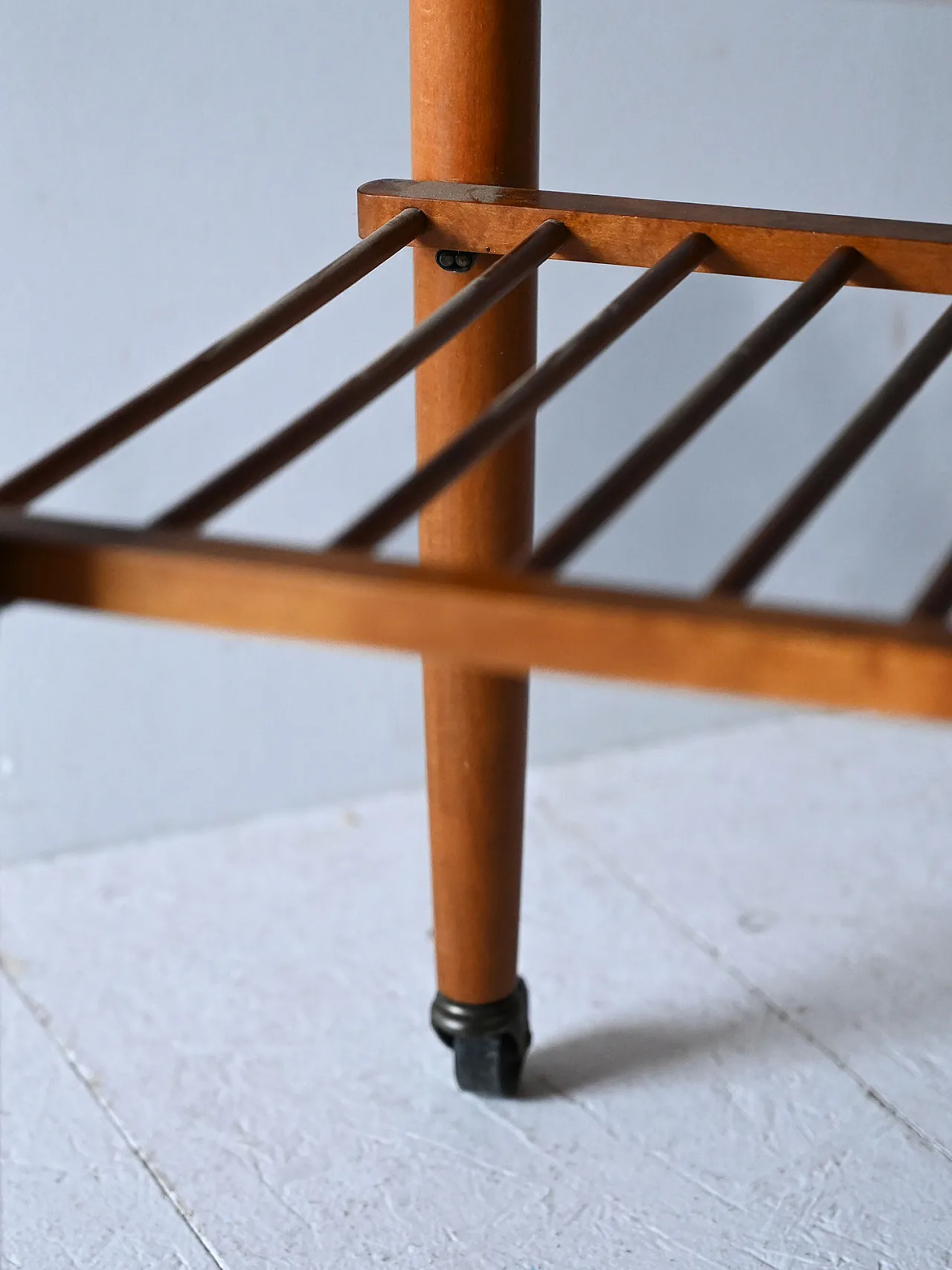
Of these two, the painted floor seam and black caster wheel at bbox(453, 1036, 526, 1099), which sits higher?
black caster wheel at bbox(453, 1036, 526, 1099)

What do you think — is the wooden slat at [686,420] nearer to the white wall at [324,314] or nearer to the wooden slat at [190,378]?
the wooden slat at [190,378]

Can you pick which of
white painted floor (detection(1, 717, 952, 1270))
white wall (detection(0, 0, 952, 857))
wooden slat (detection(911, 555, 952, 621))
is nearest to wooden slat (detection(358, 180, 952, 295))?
wooden slat (detection(911, 555, 952, 621))

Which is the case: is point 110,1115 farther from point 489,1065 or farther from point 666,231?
point 666,231

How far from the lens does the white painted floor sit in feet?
2.35

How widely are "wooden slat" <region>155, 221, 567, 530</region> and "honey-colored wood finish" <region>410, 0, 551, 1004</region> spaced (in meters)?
0.08

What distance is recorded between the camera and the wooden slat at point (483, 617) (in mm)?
385

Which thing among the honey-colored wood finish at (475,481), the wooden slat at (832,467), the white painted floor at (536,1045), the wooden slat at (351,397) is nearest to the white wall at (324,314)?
the white painted floor at (536,1045)

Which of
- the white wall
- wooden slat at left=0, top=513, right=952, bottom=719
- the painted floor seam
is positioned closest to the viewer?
wooden slat at left=0, top=513, right=952, bottom=719

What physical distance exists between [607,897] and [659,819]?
0.10 m

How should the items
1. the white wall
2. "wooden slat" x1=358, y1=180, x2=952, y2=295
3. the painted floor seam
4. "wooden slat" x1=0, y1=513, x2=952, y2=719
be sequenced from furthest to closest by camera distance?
the white wall → the painted floor seam → "wooden slat" x1=358, y1=180, x2=952, y2=295 → "wooden slat" x1=0, y1=513, x2=952, y2=719

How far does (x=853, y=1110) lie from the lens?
79cm

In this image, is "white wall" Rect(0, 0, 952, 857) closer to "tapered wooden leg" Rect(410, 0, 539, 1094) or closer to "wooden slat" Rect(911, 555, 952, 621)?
"tapered wooden leg" Rect(410, 0, 539, 1094)

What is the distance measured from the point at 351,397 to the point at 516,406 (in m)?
0.05

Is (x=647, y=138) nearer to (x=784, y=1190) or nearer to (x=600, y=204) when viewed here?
(x=600, y=204)
